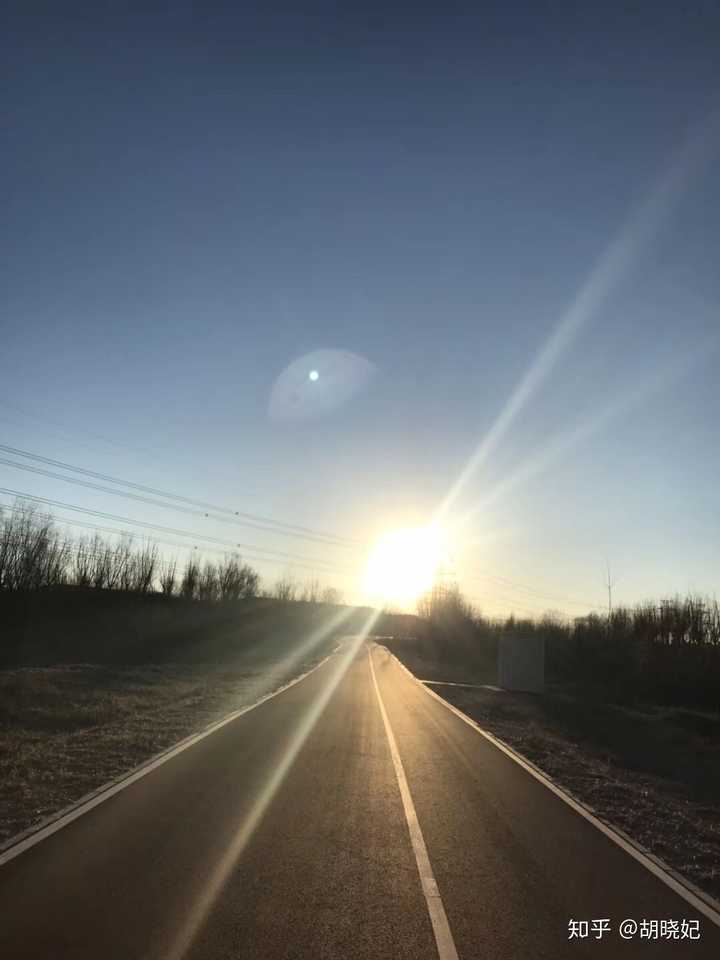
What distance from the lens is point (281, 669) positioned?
4256cm

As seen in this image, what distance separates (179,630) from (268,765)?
5396 cm

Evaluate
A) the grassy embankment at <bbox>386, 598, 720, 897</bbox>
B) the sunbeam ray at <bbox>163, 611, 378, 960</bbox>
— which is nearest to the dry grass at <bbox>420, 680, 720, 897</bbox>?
the grassy embankment at <bbox>386, 598, 720, 897</bbox>

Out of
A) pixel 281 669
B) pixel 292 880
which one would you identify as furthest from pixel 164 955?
pixel 281 669

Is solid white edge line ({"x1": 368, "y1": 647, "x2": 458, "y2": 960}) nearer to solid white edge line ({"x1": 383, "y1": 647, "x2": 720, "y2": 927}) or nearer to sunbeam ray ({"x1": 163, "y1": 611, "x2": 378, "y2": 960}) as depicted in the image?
sunbeam ray ({"x1": 163, "y1": 611, "x2": 378, "y2": 960})

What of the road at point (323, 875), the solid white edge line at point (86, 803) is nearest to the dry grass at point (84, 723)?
the solid white edge line at point (86, 803)

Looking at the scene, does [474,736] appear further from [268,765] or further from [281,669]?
[281,669]

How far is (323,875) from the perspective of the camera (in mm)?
6648

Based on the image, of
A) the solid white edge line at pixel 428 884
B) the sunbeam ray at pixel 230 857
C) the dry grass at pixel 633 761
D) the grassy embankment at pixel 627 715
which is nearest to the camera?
the sunbeam ray at pixel 230 857

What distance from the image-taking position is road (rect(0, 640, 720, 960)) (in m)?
5.15

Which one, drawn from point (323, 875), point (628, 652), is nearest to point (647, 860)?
point (323, 875)

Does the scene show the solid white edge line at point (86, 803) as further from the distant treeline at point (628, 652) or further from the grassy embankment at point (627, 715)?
the distant treeline at point (628, 652)

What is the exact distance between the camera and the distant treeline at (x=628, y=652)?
178ft

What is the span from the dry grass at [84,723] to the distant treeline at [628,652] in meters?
20.6

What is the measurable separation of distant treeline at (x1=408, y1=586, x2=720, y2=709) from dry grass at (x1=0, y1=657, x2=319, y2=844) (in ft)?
67.4
